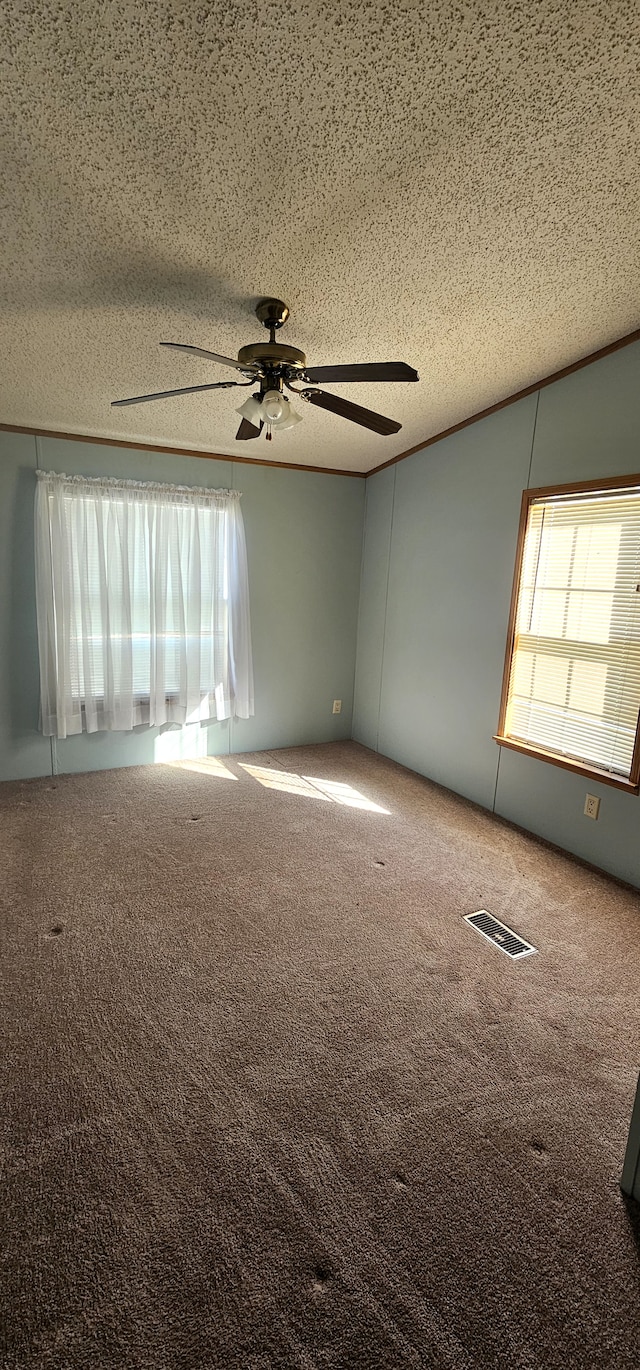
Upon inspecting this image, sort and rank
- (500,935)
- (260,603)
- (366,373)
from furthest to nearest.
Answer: (260,603), (500,935), (366,373)

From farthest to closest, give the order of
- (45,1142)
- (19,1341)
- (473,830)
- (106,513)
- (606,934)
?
(106,513), (473,830), (606,934), (45,1142), (19,1341)

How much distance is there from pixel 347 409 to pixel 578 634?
1.72m

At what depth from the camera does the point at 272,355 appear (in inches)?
80.8

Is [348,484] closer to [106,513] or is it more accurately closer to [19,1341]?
[106,513]

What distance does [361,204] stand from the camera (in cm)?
182

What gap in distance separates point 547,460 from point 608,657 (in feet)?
3.77

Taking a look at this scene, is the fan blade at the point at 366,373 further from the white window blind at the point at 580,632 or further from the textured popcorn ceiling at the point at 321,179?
the white window blind at the point at 580,632

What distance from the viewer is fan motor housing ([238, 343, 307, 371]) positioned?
2.04 m

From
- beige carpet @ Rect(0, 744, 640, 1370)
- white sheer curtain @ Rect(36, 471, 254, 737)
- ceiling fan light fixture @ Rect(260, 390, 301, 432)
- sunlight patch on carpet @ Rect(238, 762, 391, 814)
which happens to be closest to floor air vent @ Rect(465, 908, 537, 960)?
beige carpet @ Rect(0, 744, 640, 1370)

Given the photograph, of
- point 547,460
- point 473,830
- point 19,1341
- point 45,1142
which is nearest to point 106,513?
point 547,460

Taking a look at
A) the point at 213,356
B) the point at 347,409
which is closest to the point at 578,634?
the point at 347,409

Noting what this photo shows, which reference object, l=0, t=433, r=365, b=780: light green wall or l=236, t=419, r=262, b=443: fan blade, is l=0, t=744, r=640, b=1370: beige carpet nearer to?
l=0, t=433, r=365, b=780: light green wall

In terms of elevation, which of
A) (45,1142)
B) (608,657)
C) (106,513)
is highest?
(106,513)

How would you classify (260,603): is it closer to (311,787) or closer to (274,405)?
(311,787)
